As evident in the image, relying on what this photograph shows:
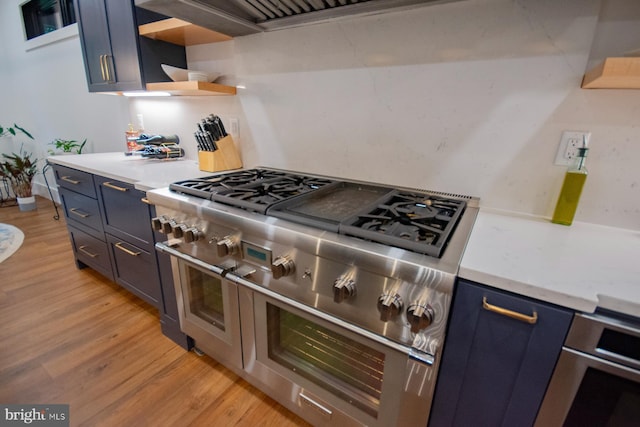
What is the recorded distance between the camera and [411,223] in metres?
0.92

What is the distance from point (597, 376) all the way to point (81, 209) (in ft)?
8.77

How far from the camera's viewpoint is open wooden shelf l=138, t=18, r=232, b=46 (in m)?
1.54

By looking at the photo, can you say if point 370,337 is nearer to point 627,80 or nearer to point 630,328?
point 630,328

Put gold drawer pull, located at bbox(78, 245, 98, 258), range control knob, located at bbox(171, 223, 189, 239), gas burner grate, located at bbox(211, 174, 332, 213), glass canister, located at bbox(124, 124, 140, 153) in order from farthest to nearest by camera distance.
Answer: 1. glass canister, located at bbox(124, 124, 140, 153)
2. gold drawer pull, located at bbox(78, 245, 98, 258)
3. range control knob, located at bbox(171, 223, 189, 239)
4. gas burner grate, located at bbox(211, 174, 332, 213)

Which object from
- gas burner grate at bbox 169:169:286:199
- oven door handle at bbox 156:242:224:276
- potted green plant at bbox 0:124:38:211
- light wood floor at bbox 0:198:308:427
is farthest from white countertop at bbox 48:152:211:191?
potted green plant at bbox 0:124:38:211

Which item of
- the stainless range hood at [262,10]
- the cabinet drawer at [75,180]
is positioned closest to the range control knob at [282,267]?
the stainless range hood at [262,10]

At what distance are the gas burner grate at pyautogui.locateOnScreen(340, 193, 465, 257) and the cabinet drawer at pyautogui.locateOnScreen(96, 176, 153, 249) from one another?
1151 mm

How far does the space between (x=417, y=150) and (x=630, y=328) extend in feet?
2.93

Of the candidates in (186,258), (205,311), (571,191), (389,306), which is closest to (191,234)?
(186,258)

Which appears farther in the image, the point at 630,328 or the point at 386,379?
the point at 386,379

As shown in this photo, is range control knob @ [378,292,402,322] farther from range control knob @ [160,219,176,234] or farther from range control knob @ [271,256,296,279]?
range control knob @ [160,219,176,234]

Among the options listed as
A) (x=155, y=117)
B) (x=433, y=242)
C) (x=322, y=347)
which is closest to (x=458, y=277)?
(x=433, y=242)

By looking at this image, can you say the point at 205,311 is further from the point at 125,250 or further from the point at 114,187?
the point at 114,187

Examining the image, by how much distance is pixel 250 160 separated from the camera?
1.82 m
